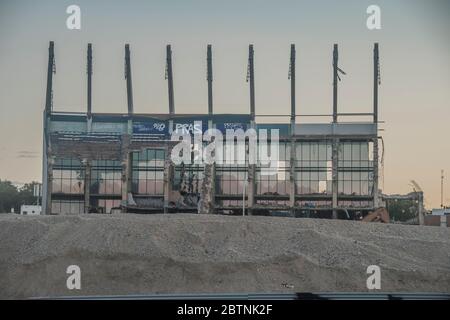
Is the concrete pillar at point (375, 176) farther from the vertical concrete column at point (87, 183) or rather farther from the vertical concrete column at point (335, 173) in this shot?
the vertical concrete column at point (87, 183)

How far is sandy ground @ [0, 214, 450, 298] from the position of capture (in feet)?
99.9

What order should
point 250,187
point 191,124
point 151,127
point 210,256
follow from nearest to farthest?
point 210,256, point 250,187, point 151,127, point 191,124

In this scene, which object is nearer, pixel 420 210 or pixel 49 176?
pixel 420 210

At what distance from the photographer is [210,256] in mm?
33750

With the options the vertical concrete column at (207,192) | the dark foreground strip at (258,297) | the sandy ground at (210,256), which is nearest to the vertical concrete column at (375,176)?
the vertical concrete column at (207,192)

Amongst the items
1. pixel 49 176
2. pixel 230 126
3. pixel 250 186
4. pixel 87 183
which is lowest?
pixel 250 186

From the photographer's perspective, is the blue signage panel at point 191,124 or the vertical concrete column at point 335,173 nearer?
the vertical concrete column at point 335,173

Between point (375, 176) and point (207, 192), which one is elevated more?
point (375, 176)

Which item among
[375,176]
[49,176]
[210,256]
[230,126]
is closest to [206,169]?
[230,126]

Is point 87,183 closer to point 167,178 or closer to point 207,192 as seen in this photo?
point 167,178

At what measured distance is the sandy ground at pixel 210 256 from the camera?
30453 millimetres

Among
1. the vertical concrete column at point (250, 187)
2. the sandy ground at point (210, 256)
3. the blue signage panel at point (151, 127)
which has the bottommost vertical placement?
the sandy ground at point (210, 256)
